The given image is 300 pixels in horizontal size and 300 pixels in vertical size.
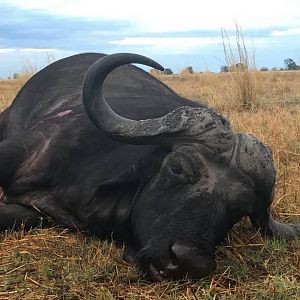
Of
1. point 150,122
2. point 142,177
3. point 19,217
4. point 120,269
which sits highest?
point 150,122

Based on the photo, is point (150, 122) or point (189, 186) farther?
point (150, 122)

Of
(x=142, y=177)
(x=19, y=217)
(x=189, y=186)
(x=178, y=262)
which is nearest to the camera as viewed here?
(x=178, y=262)

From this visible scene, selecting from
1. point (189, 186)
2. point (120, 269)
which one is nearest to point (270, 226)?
point (189, 186)

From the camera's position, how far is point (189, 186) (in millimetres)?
2895

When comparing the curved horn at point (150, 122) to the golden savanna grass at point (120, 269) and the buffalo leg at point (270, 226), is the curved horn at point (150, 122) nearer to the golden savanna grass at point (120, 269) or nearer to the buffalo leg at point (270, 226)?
the buffalo leg at point (270, 226)

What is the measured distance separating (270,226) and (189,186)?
0.75m

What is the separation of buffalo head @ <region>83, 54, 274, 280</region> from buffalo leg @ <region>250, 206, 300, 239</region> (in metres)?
0.20

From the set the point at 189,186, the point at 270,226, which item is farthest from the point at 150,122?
the point at 270,226

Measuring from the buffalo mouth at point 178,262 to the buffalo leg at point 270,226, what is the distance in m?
0.55

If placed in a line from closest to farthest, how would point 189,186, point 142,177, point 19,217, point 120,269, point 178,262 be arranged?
point 178,262 < point 189,186 < point 120,269 < point 142,177 < point 19,217

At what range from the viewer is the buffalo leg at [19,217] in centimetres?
368

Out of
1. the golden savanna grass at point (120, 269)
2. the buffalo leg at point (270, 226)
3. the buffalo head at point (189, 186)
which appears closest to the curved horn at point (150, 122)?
the buffalo head at point (189, 186)

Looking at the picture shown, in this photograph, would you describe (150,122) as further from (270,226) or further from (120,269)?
(270,226)

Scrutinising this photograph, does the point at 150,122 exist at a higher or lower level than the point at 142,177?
higher
